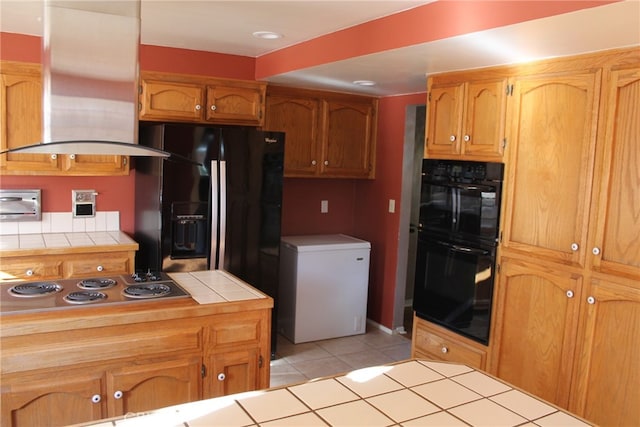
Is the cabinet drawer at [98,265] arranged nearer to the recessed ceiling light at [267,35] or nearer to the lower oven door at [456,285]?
the recessed ceiling light at [267,35]

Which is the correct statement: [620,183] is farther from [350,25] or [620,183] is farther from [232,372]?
[232,372]

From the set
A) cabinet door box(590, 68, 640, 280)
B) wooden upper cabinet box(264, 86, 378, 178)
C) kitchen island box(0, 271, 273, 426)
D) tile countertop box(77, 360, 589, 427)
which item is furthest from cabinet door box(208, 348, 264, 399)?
wooden upper cabinet box(264, 86, 378, 178)

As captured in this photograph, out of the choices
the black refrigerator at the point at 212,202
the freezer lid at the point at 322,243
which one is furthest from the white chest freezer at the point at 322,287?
the black refrigerator at the point at 212,202

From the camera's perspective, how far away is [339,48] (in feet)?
10.4

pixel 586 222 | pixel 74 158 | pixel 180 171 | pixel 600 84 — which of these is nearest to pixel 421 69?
pixel 600 84

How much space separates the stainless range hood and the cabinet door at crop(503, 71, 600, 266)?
2024 millimetres

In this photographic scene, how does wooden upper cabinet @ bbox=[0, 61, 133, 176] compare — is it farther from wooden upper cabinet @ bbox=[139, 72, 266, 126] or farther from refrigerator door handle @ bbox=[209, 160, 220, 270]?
refrigerator door handle @ bbox=[209, 160, 220, 270]

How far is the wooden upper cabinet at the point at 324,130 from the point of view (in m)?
4.50

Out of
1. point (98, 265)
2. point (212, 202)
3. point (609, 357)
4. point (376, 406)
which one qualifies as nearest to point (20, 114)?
point (98, 265)

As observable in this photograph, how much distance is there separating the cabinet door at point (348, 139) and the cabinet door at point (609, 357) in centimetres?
256

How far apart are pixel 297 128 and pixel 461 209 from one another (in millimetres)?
1757

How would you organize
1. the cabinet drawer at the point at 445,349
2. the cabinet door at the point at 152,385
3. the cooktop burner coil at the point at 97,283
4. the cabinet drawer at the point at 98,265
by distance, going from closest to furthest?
the cabinet door at the point at 152,385 < the cooktop burner coil at the point at 97,283 < the cabinet drawer at the point at 445,349 < the cabinet drawer at the point at 98,265

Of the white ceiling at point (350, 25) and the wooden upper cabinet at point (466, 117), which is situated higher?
the white ceiling at point (350, 25)

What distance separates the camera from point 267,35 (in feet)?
11.1
